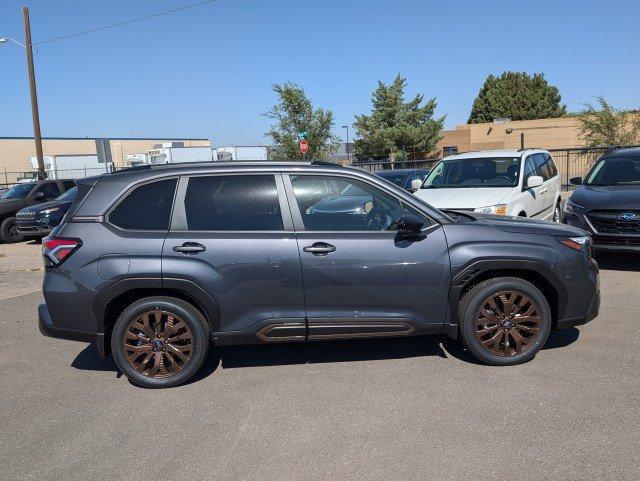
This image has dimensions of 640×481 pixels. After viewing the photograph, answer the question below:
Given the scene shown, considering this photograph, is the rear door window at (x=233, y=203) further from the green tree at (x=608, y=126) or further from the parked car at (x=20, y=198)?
the green tree at (x=608, y=126)

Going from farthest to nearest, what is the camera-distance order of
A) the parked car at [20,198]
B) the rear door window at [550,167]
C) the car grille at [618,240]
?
1. the parked car at [20,198]
2. the rear door window at [550,167]
3. the car grille at [618,240]

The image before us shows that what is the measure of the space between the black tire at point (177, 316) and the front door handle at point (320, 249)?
1.03m

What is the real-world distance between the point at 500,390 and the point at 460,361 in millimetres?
635

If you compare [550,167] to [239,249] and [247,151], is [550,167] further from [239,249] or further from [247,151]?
[247,151]

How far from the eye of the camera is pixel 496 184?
8852mm

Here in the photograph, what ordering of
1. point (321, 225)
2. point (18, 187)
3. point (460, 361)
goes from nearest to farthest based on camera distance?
point (321, 225)
point (460, 361)
point (18, 187)

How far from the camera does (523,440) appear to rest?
3371 millimetres

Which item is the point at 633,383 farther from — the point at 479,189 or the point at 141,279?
the point at 479,189

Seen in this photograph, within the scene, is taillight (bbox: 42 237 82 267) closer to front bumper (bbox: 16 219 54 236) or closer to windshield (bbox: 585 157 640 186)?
windshield (bbox: 585 157 640 186)

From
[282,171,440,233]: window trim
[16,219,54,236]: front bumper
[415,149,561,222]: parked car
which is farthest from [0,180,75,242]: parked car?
[282,171,440,233]: window trim

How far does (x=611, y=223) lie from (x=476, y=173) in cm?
235

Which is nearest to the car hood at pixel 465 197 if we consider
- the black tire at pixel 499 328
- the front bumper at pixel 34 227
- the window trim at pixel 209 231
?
the black tire at pixel 499 328

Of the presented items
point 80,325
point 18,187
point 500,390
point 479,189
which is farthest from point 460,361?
point 18,187

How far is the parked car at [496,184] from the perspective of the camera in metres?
8.16
